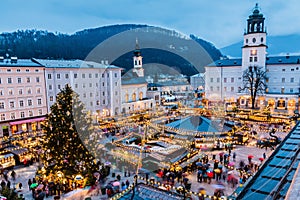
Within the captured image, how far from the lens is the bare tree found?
1619 inches

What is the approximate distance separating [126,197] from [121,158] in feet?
27.6

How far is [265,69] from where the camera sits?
44.0 meters

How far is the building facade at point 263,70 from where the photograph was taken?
41.8 meters

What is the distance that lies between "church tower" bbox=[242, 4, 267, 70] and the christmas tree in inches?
1619

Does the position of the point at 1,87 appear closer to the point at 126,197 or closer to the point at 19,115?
the point at 19,115

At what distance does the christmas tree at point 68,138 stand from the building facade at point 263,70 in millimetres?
39044

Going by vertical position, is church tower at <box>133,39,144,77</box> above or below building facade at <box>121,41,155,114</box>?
above

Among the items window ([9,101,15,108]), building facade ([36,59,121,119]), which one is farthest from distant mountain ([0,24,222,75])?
window ([9,101,15,108])

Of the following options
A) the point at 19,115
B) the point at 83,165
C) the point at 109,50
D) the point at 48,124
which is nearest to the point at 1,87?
the point at 19,115

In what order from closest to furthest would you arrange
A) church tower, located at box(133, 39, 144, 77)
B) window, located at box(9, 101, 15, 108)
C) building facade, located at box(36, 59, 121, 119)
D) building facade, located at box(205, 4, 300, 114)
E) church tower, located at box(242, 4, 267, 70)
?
window, located at box(9, 101, 15, 108), building facade, located at box(36, 59, 121, 119), building facade, located at box(205, 4, 300, 114), church tower, located at box(242, 4, 267, 70), church tower, located at box(133, 39, 144, 77)

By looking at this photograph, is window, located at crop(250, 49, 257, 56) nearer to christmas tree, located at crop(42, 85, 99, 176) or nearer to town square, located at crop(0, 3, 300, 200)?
town square, located at crop(0, 3, 300, 200)

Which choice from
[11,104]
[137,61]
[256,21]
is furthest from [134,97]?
[256,21]

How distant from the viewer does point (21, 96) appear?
28.1m

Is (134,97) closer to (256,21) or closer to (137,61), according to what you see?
(137,61)
